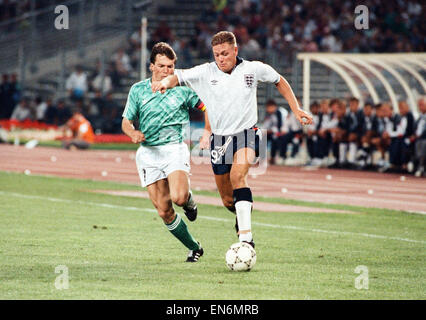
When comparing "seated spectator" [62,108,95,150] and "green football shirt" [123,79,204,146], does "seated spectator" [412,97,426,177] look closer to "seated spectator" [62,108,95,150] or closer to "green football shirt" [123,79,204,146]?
"seated spectator" [62,108,95,150]

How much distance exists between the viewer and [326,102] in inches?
1023

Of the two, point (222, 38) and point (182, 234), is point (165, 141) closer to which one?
point (182, 234)

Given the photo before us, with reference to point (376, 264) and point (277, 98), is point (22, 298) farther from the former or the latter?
point (277, 98)

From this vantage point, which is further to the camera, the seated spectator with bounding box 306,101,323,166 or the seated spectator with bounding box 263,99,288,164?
the seated spectator with bounding box 263,99,288,164

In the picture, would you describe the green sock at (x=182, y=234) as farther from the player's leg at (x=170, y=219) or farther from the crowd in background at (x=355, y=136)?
the crowd in background at (x=355, y=136)

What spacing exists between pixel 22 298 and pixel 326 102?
1899 cm

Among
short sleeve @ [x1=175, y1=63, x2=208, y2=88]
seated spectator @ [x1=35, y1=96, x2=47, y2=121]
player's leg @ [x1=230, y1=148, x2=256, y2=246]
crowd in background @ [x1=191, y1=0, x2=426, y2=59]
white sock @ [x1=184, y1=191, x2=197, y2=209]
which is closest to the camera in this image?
player's leg @ [x1=230, y1=148, x2=256, y2=246]

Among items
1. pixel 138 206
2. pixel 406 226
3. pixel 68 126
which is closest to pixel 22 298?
pixel 406 226

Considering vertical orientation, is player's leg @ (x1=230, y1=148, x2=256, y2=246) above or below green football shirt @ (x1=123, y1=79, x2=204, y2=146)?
below

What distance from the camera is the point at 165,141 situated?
34.0 feet

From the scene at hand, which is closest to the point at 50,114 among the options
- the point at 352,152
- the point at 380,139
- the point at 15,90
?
the point at 15,90

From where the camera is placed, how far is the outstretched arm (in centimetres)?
920

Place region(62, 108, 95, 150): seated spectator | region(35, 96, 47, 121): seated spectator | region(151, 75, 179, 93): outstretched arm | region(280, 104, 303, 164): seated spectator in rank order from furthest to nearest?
region(35, 96, 47, 121): seated spectator → region(62, 108, 95, 150): seated spectator → region(280, 104, 303, 164): seated spectator → region(151, 75, 179, 93): outstretched arm

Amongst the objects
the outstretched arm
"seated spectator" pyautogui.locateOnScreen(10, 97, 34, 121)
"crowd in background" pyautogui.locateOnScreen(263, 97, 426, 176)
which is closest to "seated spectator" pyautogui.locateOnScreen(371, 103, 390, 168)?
"crowd in background" pyautogui.locateOnScreen(263, 97, 426, 176)
